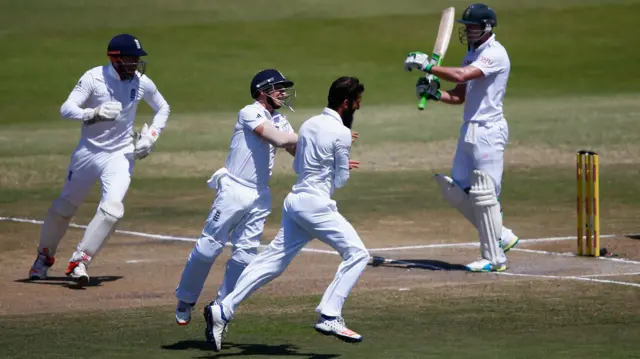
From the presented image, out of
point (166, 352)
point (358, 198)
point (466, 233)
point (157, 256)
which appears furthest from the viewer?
point (358, 198)

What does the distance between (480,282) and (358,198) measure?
6.06 meters

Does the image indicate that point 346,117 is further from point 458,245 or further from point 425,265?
point 458,245

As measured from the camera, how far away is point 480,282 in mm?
11359

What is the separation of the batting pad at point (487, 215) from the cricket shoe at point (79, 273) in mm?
3334

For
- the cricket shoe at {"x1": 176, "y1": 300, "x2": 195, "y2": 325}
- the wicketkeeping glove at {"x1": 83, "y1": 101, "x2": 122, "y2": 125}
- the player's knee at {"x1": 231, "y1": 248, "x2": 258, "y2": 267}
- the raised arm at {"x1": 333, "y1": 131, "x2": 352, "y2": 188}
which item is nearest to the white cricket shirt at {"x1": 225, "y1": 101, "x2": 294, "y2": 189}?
the player's knee at {"x1": 231, "y1": 248, "x2": 258, "y2": 267}

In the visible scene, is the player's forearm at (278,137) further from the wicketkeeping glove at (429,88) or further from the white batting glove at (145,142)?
the wicketkeeping glove at (429,88)

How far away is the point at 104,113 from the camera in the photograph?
37.5 ft

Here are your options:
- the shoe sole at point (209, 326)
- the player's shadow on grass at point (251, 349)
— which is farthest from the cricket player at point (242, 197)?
the shoe sole at point (209, 326)

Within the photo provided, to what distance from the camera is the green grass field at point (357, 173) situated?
9570 millimetres

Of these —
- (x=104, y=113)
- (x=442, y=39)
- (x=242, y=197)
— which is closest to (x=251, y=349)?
(x=242, y=197)

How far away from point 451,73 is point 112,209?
3.05 m

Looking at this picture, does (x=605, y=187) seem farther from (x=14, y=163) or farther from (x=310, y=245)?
(x=14, y=163)

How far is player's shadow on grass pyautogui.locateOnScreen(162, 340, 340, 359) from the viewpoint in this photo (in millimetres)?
8836

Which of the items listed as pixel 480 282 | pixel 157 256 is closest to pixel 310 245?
pixel 157 256
